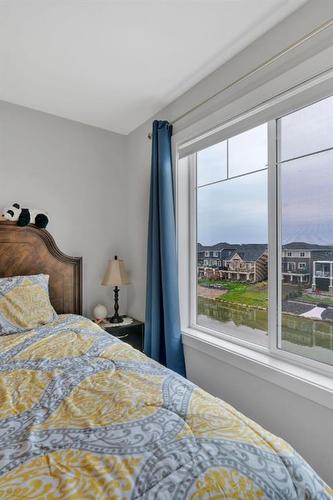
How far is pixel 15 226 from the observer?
7.69 ft

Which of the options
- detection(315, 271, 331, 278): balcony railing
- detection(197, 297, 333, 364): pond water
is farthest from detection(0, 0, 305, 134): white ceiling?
detection(197, 297, 333, 364): pond water

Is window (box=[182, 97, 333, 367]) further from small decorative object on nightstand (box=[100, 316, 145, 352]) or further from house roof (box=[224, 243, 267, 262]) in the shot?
small decorative object on nightstand (box=[100, 316, 145, 352])

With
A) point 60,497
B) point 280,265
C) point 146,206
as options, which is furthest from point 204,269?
point 60,497

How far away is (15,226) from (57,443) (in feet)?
6.44

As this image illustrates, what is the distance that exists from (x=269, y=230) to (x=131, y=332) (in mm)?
1639

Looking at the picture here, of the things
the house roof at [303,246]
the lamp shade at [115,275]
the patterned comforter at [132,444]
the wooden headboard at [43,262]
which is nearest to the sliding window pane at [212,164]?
the house roof at [303,246]

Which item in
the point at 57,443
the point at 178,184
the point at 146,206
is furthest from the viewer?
the point at 146,206

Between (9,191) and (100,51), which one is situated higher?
(100,51)

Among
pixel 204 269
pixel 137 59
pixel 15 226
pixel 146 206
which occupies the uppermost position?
pixel 137 59

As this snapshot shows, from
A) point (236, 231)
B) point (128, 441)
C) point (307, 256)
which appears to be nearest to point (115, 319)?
point (236, 231)

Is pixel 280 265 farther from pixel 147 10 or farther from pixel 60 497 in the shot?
pixel 147 10

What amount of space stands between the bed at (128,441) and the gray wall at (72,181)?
1.51 meters

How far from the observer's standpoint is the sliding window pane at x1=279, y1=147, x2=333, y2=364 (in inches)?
58.1

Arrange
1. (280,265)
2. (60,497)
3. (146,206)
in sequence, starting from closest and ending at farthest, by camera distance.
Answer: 1. (60,497)
2. (280,265)
3. (146,206)
